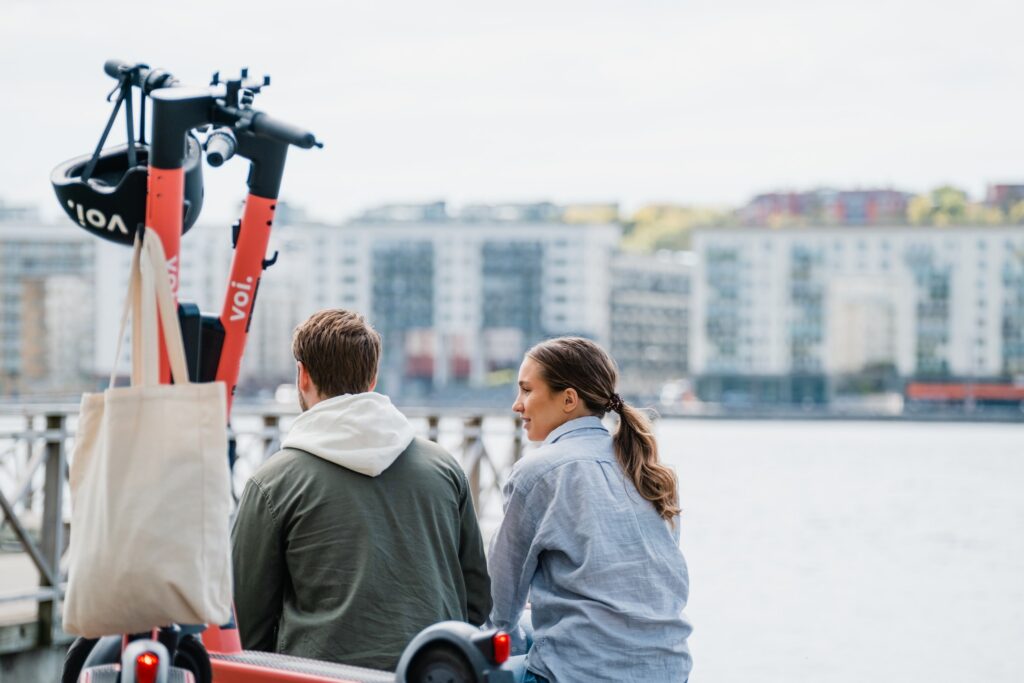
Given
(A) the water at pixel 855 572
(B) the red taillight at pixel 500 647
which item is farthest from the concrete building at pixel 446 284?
(B) the red taillight at pixel 500 647

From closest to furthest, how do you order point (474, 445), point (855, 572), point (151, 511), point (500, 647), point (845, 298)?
point (151, 511), point (500, 647), point (474, 445), point (855, 572), point (845, 298)

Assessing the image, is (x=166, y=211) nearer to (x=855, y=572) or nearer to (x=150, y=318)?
(x=150, y=318)

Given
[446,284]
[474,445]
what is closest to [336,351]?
[474,445]

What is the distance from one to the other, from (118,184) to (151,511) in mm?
935

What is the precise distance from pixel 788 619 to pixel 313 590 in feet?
57.3

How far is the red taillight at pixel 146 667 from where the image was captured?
279 centimetres

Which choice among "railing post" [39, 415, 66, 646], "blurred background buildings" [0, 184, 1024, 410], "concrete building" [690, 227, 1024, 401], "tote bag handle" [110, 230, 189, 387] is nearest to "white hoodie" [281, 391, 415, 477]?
"tote bag handle" [110, 230, 189, 387]

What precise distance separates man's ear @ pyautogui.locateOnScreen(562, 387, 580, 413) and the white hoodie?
0.39 metres

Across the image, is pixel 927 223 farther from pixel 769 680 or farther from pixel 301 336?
pixel 301 336

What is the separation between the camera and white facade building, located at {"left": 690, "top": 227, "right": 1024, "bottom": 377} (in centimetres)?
15050

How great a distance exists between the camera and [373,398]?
3363 mm

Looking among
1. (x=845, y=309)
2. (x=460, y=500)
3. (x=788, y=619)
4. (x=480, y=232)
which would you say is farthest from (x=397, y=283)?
(x=460, y=500)

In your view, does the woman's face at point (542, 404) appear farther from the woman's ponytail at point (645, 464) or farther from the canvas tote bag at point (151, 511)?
the canvas tote bag at point (151, 511)

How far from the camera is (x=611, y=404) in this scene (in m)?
3.53
